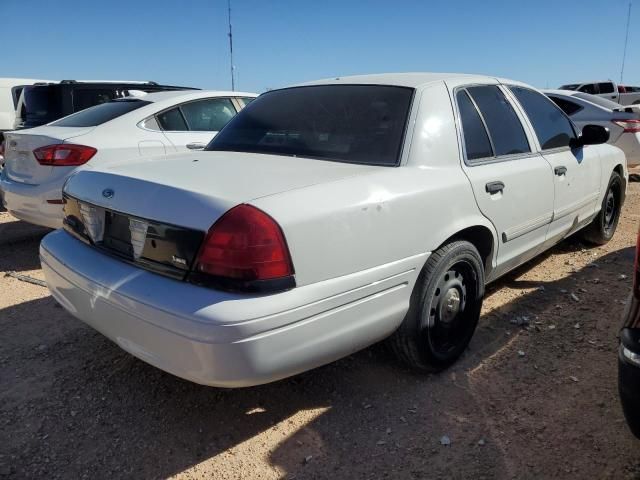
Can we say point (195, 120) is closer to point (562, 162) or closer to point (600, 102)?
point (562, 162)

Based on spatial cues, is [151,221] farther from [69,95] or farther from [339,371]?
[69,95]

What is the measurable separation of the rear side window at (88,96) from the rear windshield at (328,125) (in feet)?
14.1

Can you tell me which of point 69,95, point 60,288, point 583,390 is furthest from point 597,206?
point 69,95

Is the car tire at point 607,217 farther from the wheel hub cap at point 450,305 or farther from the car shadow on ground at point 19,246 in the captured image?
the car shadow on ground at point 19,246

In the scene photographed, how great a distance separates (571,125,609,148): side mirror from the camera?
3.90 meters

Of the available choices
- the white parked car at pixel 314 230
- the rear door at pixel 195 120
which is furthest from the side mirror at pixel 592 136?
the rear door at pixel 195 120

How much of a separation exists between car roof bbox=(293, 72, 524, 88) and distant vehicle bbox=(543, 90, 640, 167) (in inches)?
238

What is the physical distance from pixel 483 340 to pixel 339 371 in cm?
98

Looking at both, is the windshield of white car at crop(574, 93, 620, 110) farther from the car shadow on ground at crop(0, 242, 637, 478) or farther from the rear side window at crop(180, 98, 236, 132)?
the car shadow on ground at crop(0, 242, 637, 478)

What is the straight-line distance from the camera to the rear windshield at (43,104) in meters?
6.58

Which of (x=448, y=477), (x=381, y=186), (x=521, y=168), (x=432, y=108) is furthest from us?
(x=521, y=168)

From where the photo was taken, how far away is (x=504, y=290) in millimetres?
4000

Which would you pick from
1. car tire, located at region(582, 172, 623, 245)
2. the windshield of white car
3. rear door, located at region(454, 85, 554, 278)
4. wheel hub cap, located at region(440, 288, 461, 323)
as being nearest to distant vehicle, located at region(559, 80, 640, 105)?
the windshield of white car

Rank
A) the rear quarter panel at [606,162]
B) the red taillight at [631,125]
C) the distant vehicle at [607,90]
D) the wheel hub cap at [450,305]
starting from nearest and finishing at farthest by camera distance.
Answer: the wheel hub cap at [450,305], the rear quarter panel at [606,162], the red taillight at [631,125], the distant vehicle at [607,90]
